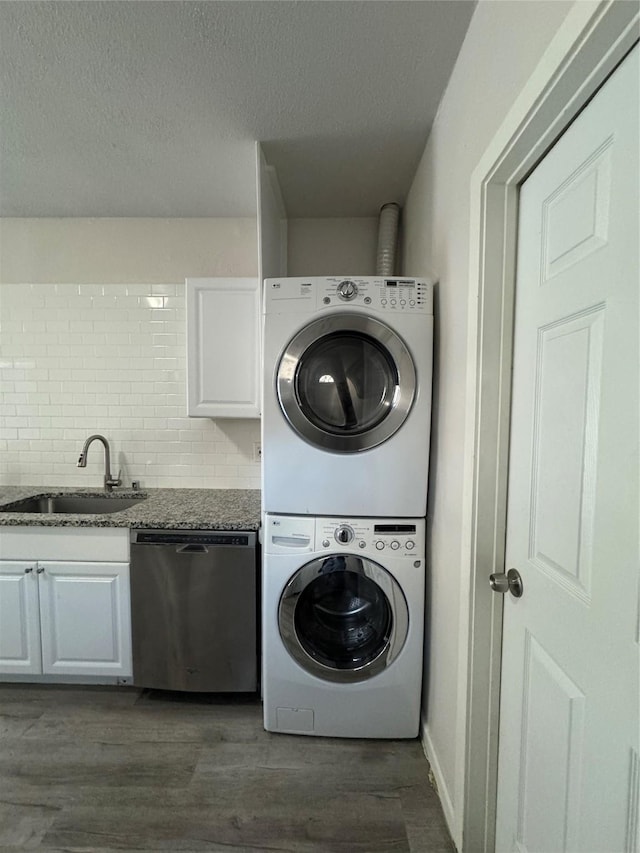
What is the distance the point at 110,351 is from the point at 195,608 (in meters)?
1.64

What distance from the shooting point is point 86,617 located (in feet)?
5.91

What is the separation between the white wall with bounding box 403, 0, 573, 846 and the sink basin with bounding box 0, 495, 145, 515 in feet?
5.80

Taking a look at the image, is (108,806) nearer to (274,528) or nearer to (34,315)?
(274,528)

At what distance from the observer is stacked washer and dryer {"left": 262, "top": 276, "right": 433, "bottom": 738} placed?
1.46m

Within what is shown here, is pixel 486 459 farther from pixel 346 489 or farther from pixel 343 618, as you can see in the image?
pixel 343 618

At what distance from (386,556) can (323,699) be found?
0.66 metres

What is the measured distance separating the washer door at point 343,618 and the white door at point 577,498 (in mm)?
533

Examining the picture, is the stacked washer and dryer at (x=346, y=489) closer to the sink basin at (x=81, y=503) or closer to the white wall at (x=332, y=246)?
the white wall at (x=332, y=246)

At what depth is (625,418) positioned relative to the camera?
25.1 inches

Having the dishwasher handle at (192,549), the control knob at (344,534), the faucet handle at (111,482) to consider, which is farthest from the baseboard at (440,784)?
the faucet handle at (111,482)

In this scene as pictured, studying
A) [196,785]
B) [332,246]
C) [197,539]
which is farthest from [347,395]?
[196,785]

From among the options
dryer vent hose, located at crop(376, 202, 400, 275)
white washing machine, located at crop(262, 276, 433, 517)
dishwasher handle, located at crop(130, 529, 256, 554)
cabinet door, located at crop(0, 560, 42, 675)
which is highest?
dryer vent hose, located at crop(376, 202, 400, 275)

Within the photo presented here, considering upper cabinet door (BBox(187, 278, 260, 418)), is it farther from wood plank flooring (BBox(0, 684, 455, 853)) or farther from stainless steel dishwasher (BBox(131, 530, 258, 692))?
wood plank flooring (BBox(0, 684, 455, 853))

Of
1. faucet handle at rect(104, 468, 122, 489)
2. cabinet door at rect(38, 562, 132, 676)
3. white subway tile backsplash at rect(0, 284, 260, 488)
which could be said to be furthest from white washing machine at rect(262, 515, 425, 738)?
faucet handle at rect(104, 468, 122, 489)
